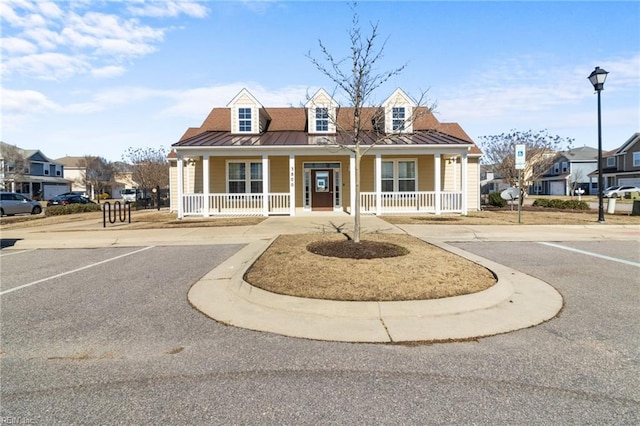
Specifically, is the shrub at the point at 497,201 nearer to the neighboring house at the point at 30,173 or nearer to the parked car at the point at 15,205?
the parked car at the point at 15,205

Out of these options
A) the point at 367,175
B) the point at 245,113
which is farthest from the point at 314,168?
the point at 245,113

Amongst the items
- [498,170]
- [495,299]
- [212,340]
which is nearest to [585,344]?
[495,299]

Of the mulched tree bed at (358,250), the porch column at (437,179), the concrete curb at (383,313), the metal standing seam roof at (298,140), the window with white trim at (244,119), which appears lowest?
the concrete curb at (383,313)

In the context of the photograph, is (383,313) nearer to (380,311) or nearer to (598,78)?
(380,311)

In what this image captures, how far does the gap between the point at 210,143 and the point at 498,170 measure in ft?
80.1

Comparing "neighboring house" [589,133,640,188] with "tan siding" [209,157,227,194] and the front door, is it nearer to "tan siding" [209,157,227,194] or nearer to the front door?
the front door

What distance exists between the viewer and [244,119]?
20.8 metres

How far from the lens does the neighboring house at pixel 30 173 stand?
4447 centimetres

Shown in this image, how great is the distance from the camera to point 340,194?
20281 mm

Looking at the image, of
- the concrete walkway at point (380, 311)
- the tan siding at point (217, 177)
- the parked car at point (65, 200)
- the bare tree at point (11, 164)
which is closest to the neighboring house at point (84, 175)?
the bare tree at point (11, 164)

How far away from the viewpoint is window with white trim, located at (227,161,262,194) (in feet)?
65.7

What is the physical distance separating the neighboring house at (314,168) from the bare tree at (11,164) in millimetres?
35581

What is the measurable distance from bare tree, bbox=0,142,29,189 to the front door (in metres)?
43.0

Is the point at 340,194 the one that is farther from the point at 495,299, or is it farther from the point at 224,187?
the point at 495,299
